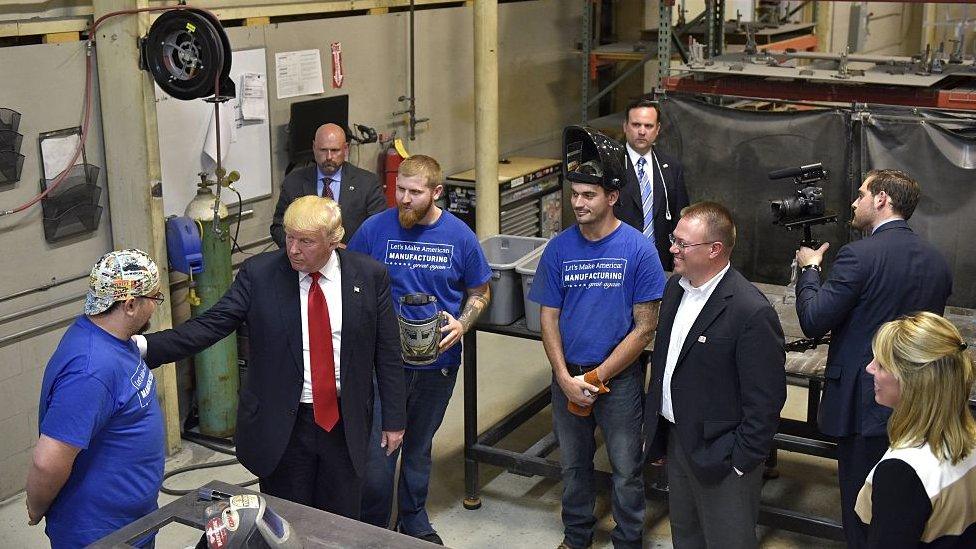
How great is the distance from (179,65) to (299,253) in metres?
1.81

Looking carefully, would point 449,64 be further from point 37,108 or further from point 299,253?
point 299,253

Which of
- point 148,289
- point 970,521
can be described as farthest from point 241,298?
point 970,521

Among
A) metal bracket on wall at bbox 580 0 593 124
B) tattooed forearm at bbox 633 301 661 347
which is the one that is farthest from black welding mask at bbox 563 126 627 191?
metal bracket on wall at bbox 580 0 593 124

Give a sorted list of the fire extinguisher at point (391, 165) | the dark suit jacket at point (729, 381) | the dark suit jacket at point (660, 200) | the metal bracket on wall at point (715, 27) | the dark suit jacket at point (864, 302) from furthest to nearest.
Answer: the metal bracket on wall at point (715, 27), the fire extinguisher at point (391, 165), the dark suit jacket at point (660, 200), the dark suit jacket at point (864, 302), the dark suit jacket at point (729, 381)

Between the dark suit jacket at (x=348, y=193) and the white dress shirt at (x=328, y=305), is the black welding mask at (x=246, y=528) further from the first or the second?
the dark suit jacket at (x=348, y=193)

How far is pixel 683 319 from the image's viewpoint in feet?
12.2

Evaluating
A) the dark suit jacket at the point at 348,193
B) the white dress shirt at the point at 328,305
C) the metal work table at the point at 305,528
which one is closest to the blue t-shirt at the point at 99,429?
the metal work table at the point at 305,528

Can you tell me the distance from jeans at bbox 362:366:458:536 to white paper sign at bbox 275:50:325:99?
2631mm

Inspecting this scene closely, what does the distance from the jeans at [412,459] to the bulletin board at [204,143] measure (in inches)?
79.3

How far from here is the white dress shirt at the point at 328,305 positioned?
3727mm

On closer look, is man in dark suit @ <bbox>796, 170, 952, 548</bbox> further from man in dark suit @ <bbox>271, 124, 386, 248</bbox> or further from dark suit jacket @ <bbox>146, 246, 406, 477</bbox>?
man in dark suit @ <bbox>271, 124, 386, 248</bbox>

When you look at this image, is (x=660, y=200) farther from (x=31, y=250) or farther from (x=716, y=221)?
(x=31, y=250)

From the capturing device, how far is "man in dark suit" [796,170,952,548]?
3865 mm

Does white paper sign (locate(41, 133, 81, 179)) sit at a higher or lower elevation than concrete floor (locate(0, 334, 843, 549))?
higher
